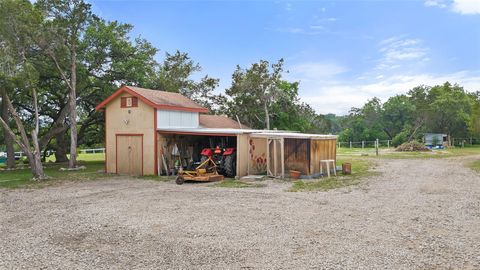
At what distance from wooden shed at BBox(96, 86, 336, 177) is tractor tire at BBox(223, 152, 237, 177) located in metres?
0.35

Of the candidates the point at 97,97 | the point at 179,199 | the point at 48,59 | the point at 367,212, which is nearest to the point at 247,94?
the point at 97,97

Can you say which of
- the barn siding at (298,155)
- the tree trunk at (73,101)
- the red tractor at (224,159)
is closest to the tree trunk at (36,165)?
the tree trunk at (73,101)

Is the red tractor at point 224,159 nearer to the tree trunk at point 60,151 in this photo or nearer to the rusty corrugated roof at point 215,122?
the rusty corrugated roof at point 215,122

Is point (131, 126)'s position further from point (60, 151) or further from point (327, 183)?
point (60, 151)

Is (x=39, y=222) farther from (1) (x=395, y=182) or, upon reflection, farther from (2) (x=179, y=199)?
(1) (x=395, y=182)

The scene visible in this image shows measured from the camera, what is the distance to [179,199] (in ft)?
33.6

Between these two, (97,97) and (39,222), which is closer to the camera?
(39,222)

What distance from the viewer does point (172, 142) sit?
1738 centimetres

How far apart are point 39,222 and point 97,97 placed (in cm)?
1721

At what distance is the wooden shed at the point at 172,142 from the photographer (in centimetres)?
1555

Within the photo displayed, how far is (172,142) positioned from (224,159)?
303 cm

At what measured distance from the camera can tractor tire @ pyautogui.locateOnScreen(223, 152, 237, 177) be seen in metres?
15.5

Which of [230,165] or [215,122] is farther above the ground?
[215,122]

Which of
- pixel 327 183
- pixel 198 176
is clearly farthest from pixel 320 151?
pixel 198 176
